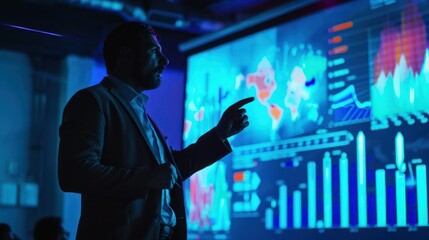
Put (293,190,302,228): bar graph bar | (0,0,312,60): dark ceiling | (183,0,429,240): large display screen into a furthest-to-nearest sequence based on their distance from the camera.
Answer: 1. (0,0,312,60): dark ceiling
2. (293,190,302,228): bar graph bar
3. (183,0,429,240): large display screen

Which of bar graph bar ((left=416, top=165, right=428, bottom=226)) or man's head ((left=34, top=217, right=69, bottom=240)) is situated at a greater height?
bar graph bar ((left=416, top=165, right=428, bottom=226))

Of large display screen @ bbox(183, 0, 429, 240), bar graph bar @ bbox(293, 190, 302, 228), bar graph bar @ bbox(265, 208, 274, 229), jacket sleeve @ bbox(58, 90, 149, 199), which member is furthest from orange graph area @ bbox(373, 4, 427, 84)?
jacket sleeve @ bbox(58, 90, 149, 199)

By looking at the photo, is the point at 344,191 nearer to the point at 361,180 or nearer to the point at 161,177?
the point at 361,180

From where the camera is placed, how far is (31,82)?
16.0 feet

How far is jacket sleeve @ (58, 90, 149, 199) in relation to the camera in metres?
1.37

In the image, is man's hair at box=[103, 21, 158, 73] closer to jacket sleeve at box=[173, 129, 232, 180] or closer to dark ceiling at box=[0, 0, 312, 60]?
jacket sleeve at box=[173, 129, 232, 180]

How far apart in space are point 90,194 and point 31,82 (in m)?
3.66

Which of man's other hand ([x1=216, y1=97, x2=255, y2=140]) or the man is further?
man's other hand ([x1=216, y1=97, x2=255, y2=140])

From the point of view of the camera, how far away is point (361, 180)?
107 inches

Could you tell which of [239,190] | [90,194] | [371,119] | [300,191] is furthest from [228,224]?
[90,194]

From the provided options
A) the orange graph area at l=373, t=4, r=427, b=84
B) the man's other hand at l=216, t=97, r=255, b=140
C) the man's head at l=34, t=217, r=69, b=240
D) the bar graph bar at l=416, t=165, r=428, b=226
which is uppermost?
the orange graph area at l=373, t=4, r=427, b=84

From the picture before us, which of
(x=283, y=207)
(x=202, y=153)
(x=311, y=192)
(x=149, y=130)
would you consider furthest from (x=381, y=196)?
(x=149, y=130)

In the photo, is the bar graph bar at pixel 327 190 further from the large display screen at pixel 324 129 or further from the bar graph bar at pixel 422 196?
the bar graph bar at pixel 422 196

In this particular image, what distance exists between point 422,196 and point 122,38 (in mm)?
1459
